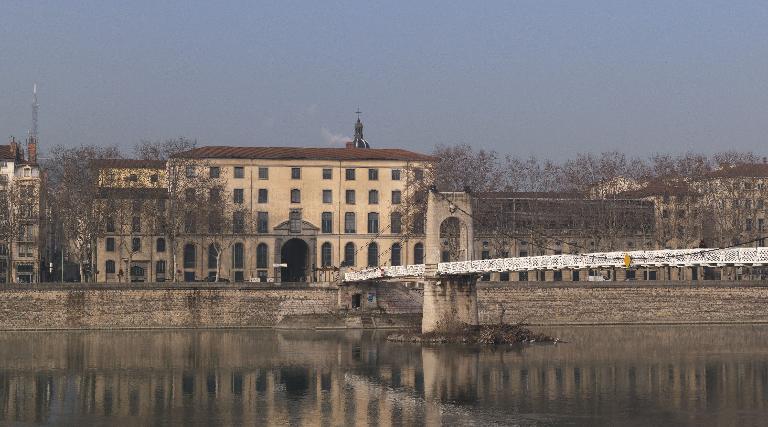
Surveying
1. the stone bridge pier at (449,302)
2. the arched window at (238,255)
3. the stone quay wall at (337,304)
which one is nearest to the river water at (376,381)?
the stone bridge pier at (449,302)

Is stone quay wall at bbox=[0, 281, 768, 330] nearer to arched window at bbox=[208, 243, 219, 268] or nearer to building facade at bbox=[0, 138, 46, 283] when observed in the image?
building facade at bbox=[0, 138, 46, 283]

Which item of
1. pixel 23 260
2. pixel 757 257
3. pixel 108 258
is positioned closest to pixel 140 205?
pixel 108 258

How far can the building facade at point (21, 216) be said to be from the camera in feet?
332

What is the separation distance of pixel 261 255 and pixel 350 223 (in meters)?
7.75

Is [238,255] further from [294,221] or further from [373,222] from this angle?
[373,222]

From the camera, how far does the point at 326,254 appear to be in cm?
11350

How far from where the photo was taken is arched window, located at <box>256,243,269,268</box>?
112 meters

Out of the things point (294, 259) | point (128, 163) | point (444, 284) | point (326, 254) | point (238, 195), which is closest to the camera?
point (444, 284)

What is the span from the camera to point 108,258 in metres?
110

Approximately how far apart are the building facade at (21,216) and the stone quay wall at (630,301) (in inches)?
1383

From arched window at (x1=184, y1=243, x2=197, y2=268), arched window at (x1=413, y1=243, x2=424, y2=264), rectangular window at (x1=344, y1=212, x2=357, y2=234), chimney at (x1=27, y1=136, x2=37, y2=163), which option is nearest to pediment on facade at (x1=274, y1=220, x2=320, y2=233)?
rectangular window at (x1=344, y1=212, x2=357, y2=234)

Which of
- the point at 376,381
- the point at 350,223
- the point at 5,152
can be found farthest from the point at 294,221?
the point at 376,381

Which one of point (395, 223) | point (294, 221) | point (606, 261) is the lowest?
point (606, 261)

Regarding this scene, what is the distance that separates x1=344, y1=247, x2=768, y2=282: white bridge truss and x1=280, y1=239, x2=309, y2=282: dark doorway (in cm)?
3139
